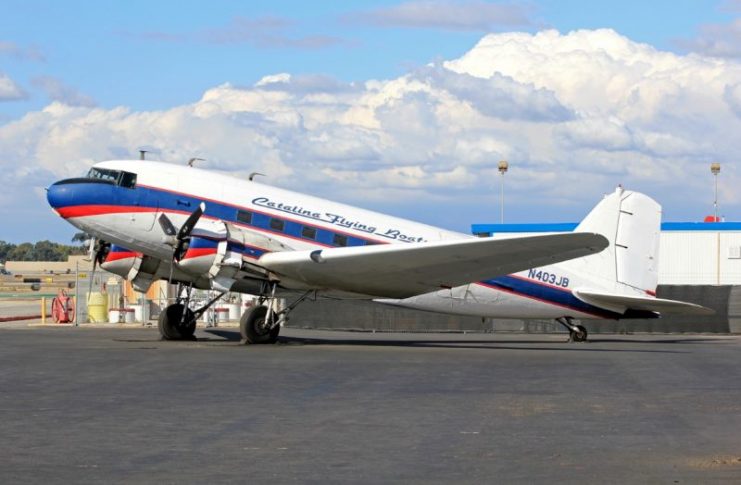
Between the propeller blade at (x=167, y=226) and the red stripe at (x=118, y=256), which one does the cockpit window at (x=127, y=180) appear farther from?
the red stripe at (x=118, y=256)

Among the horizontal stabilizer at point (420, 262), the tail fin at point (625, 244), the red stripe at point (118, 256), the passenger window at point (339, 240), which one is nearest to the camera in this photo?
the horizontal stabilizer at point (420, 262)

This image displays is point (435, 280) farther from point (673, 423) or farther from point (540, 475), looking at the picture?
point (540, 475)

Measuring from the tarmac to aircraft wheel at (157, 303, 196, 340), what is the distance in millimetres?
5918

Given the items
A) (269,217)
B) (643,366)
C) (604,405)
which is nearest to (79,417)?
(604,405)

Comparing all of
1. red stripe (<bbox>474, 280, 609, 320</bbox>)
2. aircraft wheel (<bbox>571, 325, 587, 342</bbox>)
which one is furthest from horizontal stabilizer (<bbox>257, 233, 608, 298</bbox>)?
aircraft wheel (<bbox>571, 325, 587, 342</bbox>)

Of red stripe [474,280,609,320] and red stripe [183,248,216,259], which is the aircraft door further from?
red stripe [474,280,609,320]

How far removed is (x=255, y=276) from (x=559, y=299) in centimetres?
911

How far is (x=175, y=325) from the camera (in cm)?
3122

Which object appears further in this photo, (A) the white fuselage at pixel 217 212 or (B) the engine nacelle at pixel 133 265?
(B) the engine nacelle at pixel 133 265

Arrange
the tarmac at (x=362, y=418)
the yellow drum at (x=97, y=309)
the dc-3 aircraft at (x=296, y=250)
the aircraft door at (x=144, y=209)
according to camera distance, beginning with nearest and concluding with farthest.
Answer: the tarmac at (x=362, y=418)
the dc-3 aircraft at (x=296, y=250)
the aircraft door at (x=144, y=209)
the yellow drum at (x=97, y=309)

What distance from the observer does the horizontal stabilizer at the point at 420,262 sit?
25.9 metres

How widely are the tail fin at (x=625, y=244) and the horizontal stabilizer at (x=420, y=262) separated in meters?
4.91

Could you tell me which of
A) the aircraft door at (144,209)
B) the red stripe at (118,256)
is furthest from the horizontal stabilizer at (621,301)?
the red stripe at (118,256)

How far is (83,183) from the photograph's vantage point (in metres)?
28.9
